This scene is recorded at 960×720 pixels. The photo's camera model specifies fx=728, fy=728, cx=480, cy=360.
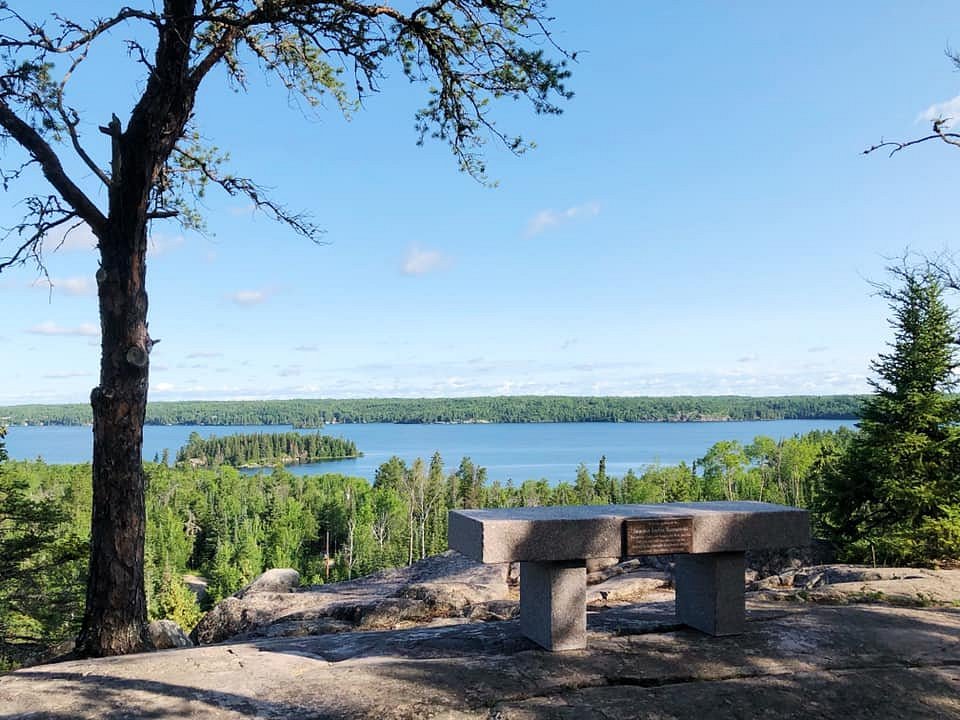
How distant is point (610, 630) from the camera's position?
6477 millimetres

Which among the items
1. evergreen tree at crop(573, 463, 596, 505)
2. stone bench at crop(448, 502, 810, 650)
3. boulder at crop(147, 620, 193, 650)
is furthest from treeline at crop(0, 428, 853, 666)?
stone bench at crop(448, 502, 810, 650)

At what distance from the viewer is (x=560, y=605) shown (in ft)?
19.1

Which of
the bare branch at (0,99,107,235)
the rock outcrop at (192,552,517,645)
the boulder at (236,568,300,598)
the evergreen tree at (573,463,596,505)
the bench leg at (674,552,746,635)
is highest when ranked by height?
the bare branch at (0,99,107,235)

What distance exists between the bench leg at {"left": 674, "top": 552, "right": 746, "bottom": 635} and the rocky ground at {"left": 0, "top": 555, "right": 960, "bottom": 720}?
0.54ft

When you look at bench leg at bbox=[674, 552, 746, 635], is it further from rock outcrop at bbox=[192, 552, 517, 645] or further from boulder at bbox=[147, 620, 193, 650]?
boulder at bbox=[147, 620, 193, 650]

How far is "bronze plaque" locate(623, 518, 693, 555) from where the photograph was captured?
593cm

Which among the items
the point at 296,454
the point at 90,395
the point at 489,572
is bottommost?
the point at 296,454

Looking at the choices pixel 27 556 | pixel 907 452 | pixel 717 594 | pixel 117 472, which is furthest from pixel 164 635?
pixel 907 452

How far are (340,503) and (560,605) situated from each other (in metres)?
77.0

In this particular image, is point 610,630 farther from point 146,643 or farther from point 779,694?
point 146,643

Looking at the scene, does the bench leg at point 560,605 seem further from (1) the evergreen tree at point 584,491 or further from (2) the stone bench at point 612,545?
(1) the evergreen tree at point 584,491

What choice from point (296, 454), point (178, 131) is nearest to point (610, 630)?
point (178, 131)

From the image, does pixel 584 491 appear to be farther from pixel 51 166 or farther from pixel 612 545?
pixel 51 166

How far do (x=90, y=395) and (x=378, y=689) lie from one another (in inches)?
167
